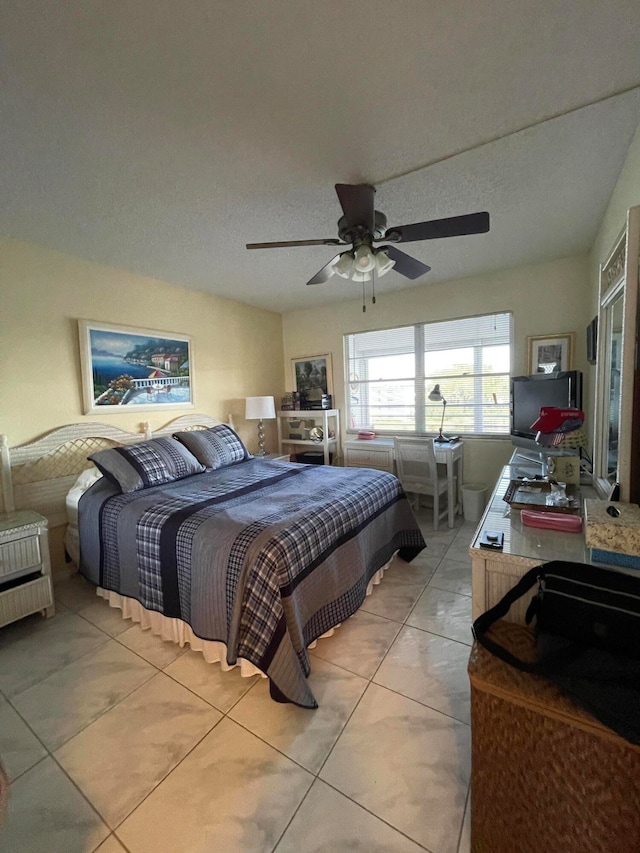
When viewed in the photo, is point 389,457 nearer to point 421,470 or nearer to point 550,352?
point 421,470

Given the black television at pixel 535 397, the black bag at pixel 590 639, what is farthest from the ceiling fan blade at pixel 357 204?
the black television at pixel 535 397

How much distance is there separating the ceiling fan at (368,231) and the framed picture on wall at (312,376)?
239cm

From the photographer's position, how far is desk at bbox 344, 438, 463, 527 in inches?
134

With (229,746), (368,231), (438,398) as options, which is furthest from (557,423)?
(438,398)

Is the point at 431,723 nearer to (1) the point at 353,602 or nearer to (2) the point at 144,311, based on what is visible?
(1) the point at 353,602

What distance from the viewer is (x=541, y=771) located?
88 cm

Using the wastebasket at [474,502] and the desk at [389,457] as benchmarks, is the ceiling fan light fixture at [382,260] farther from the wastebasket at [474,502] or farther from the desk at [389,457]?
the wastebasket at [474,502]

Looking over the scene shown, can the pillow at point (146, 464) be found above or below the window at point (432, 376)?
below

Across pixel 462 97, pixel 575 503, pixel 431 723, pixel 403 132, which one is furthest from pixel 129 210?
pixel 431 723

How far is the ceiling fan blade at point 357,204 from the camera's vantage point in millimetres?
1625

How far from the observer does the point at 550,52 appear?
1.21 meters

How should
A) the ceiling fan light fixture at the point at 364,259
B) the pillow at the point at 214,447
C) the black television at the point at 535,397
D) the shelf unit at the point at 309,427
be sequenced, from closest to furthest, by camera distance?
the ceiling fan light fixture at the point at 364,259 → the black television at the point at 535,397 → the pillow at the point at 214,447 → the shelf unit at the point at 309,427

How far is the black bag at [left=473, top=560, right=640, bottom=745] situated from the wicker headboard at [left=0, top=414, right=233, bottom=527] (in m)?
2.93

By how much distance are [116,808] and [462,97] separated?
2898 millimetres
